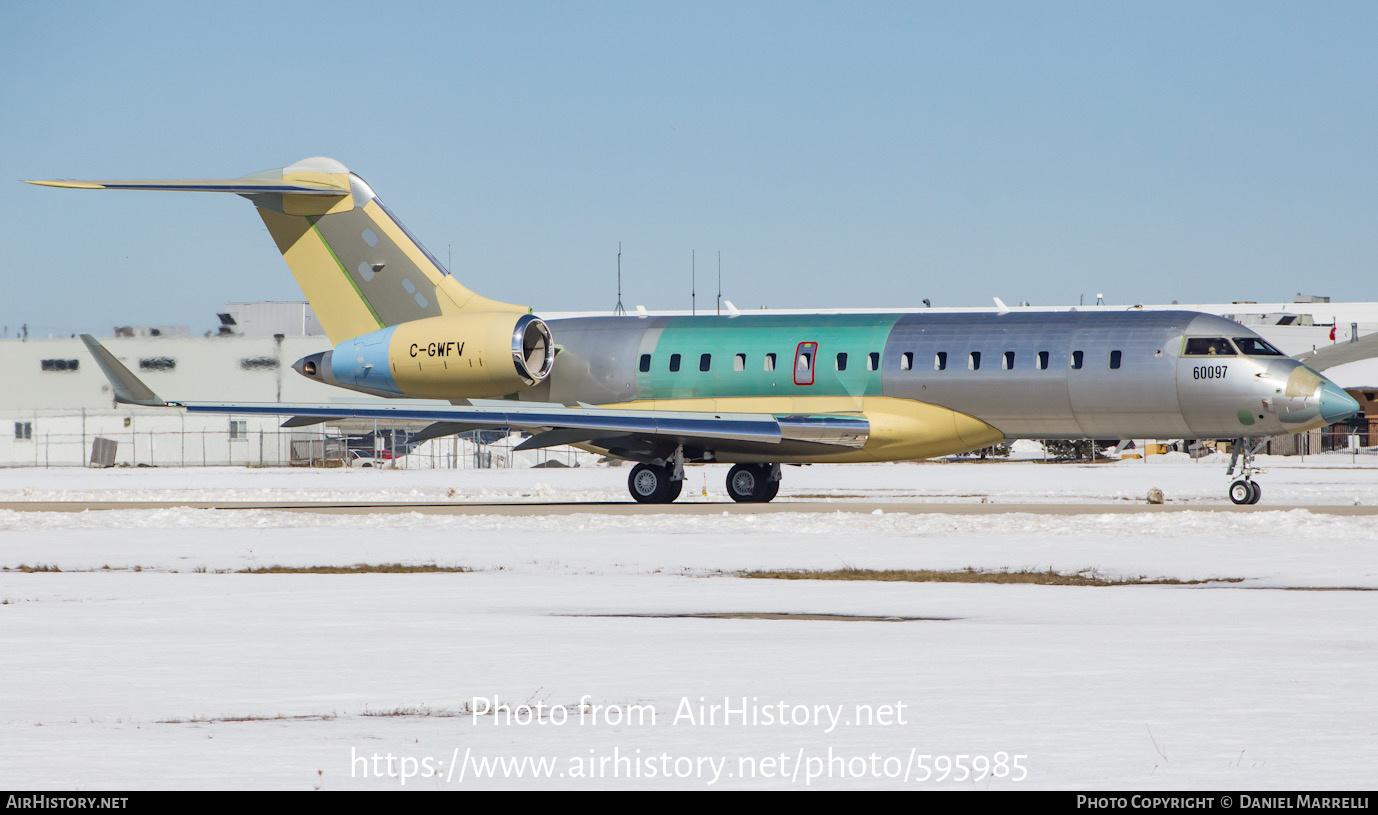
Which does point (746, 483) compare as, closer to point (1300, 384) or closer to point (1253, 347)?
point (1253, 347)

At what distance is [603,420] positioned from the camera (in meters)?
31.5

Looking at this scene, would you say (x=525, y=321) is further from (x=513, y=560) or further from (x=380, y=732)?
(x=380, y=732)

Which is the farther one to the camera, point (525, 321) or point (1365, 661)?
point (525, 321)

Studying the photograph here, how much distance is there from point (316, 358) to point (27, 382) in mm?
64725

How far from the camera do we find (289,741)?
8.28 meters

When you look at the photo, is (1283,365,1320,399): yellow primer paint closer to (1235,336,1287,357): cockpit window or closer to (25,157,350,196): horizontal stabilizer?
(1235,336,1287,357): cockpit window

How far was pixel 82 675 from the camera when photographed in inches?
420

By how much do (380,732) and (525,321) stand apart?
2581cm

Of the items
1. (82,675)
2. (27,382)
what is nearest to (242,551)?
(82,675)

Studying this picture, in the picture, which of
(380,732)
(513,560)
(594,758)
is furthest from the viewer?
(513,560)

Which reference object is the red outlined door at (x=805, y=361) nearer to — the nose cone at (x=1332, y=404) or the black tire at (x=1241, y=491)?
the black tire at (x=1241, y=491)

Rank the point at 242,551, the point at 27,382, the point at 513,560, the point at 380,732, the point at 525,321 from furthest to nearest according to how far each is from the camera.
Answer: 1. the point at 27,382
2. the point at 525,321
3. the point at 242,551
4. the point at 513,560
5. the point at 380,732

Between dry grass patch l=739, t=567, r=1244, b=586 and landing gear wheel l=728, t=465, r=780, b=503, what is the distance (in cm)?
1551

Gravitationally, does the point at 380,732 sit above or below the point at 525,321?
below
